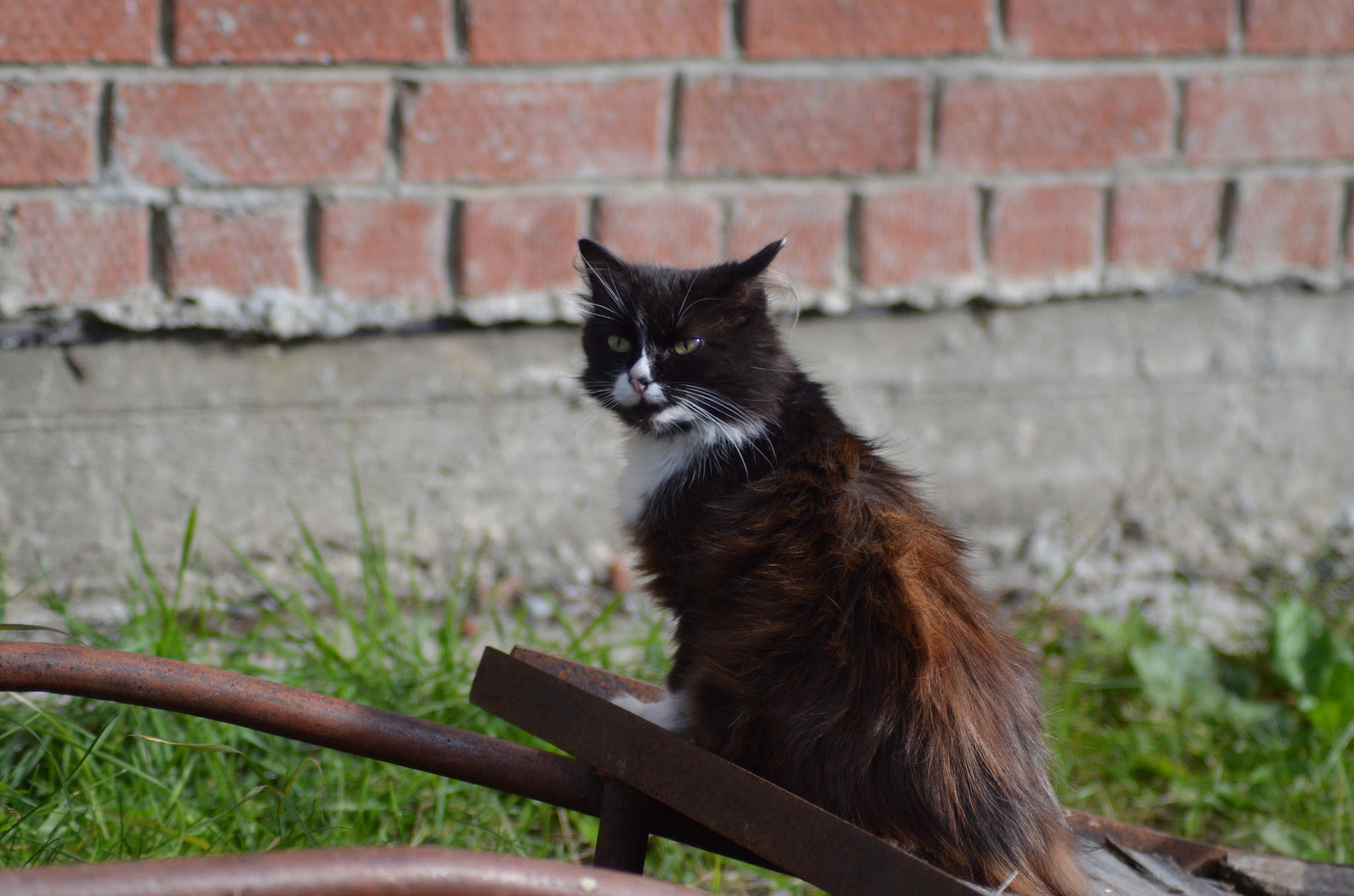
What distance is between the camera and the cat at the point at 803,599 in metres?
1.11

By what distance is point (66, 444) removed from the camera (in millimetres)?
2135

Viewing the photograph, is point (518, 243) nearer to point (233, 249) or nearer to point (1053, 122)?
point (233, 249)

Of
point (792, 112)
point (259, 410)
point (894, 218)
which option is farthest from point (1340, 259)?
point (259, 410)

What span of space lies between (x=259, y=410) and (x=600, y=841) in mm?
1427

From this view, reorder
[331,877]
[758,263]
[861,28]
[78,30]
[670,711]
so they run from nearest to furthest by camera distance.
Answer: [331,877] < [670,711] < [758,263] < [78,30] < [861,28]

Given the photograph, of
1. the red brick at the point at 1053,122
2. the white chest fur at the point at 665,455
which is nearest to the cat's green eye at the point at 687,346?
the white chest fur at the point at 665,455

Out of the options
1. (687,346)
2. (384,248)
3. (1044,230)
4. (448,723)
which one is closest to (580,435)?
(384,248)

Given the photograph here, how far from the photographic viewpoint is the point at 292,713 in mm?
1062

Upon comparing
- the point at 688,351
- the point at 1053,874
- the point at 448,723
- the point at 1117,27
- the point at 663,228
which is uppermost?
the point at 1117,27

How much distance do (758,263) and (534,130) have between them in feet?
3.10

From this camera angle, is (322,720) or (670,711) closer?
(322,720)

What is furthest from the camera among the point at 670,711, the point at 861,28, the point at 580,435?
the point at 580,435

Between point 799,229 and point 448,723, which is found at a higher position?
point 799,229

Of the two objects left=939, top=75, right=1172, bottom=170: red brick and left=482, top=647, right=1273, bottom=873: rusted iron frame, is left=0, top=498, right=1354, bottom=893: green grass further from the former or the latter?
left=939, top=75, right=1172, bottom=170: red brick
